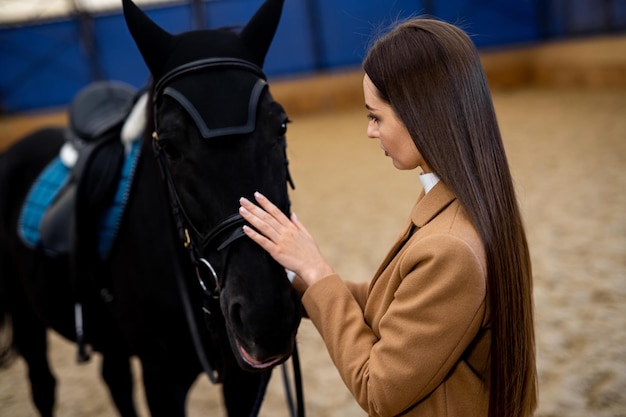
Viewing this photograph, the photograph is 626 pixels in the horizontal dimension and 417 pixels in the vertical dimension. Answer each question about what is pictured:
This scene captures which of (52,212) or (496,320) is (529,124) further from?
(496,320)

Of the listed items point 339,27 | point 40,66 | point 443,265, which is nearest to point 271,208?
point 443,265

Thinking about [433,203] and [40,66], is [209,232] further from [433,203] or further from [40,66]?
[40,66]

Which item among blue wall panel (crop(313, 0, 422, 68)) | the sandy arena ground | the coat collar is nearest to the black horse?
the coat collar

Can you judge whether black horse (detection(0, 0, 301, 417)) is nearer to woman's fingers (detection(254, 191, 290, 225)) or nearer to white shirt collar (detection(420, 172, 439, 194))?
woman's fingers (detection(254, 191, 290, 225))

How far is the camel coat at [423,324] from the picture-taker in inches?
33.4

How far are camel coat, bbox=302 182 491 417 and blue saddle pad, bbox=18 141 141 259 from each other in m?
0.96

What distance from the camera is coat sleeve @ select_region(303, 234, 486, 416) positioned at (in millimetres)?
846

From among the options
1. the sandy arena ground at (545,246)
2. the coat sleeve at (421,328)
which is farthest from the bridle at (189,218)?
the sandy arena ground at (545,246)

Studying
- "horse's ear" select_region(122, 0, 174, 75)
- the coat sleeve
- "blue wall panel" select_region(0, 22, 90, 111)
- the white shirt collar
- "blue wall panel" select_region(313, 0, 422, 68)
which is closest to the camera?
the coat sleeve

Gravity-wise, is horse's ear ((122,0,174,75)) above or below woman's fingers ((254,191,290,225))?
above

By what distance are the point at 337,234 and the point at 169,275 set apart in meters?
2.97

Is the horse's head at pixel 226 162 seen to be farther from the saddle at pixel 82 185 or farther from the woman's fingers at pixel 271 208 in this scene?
the saddle at pixel 82 185

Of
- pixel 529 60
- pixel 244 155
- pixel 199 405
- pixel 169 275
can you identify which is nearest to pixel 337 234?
pixel 199 405

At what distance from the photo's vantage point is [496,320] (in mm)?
902
